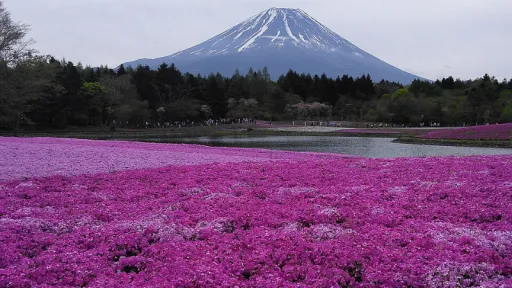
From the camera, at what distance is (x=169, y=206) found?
421 inches

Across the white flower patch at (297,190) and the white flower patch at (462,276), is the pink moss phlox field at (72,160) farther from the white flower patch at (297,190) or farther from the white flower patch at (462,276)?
the white flower patch at (462,276)

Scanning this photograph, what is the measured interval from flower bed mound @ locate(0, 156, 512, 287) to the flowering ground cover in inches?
1.0

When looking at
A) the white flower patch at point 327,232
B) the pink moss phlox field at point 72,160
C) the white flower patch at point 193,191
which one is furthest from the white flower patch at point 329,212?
the pink moss phlox field at point 72,160

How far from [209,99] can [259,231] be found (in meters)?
97.1

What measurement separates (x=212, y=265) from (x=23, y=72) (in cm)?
5306

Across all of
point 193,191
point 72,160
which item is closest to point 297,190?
point 193,191

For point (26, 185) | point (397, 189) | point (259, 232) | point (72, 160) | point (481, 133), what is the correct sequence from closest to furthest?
point (259, 232) → point (397, 189) → point (26, 185) → point (72, 160) → point (481, 133)

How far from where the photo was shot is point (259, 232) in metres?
8.32

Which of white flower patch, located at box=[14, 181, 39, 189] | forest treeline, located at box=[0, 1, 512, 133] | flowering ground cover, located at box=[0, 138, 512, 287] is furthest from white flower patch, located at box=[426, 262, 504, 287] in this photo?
forest treeline, located at box=[0, 1, 512, 133]

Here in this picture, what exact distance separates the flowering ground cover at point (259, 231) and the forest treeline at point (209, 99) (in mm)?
45572

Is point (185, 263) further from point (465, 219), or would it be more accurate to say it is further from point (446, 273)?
point (465, 219)

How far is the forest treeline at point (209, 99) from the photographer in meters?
65.2

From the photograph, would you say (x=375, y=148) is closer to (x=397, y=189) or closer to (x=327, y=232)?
(x=397, y=189)

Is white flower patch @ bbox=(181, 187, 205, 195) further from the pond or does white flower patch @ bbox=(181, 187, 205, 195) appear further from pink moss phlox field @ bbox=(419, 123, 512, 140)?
pink moss phlox field @ bbox=(419, 123, 512, 140)
